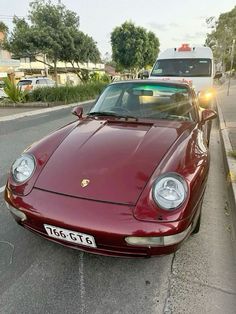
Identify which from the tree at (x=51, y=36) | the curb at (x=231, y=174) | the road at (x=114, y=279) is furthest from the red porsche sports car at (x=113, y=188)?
the tree at (x=51, y=36)

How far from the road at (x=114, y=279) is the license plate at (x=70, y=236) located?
389 mm

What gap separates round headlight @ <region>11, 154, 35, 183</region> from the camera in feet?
8.77

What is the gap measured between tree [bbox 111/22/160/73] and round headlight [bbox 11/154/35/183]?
1329 inches

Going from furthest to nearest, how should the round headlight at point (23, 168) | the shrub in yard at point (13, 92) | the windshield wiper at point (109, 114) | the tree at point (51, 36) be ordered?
1. the tree at point (51, 36)
2. the shrub in yard at point (13, 92)
3. the windshield wiper at point (109, 114)
4. the round headlight at point (23, 168)

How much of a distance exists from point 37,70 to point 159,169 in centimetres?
4746

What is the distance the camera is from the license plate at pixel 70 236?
2273mm

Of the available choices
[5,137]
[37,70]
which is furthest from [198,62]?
[37,70]

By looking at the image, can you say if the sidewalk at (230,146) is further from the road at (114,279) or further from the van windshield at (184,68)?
the van windshield at (184,68)

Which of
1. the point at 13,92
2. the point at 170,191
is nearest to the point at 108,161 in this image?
the point at 170,191

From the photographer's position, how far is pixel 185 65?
33.3 feet

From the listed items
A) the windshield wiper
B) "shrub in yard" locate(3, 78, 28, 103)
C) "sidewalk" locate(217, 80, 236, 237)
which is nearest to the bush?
"shrub in yard" locate(3, 78, 28, 103)

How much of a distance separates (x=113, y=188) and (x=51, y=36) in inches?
913

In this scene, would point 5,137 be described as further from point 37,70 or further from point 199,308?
point 37,70

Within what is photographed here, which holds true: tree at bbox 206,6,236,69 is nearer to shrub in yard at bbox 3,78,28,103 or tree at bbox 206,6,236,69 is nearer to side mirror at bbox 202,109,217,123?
shrub in yard at bbox 3,78,28,103
